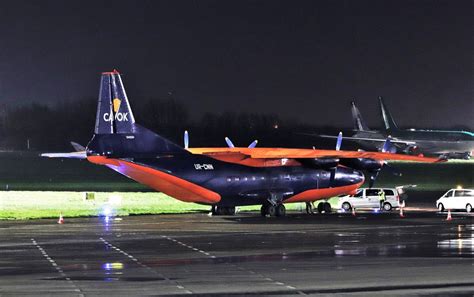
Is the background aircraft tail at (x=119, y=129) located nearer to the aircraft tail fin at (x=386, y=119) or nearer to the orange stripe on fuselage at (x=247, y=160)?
the orange stripe on fuselage at (x=247, y=160)

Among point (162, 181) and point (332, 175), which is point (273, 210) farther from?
point (162, 181)

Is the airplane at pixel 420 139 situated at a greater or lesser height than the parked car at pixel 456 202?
greater

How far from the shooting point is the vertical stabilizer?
54.5 m

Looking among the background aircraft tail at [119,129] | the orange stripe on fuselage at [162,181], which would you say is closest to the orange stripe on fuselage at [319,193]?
the orange stripe on fuselage at [162,181]

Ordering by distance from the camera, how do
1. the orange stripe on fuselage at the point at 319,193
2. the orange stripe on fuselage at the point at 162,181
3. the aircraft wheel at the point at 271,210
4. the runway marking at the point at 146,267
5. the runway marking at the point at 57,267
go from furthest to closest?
the orange stripe on fuselage at the point at 319,193 < the aircraft wheel at the point at 271,210 < the orange stripe on fuselage at the point at 162,181 < the runway marking at the point at 57,267 < the runway marking at the point at 146,267

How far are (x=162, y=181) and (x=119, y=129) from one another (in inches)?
136

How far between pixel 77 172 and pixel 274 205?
7788 cm

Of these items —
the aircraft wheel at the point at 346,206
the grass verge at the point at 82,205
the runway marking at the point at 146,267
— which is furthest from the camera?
the aircraft wheel at the point at 346,206

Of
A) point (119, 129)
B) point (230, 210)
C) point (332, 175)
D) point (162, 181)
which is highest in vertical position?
point (119, 129)

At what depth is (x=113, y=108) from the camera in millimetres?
54875

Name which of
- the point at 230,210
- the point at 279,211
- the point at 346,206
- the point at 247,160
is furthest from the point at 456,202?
the point at 230,210

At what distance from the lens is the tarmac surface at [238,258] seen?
79.9 feet

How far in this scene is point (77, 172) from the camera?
436ft

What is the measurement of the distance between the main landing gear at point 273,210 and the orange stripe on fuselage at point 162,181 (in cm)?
290
